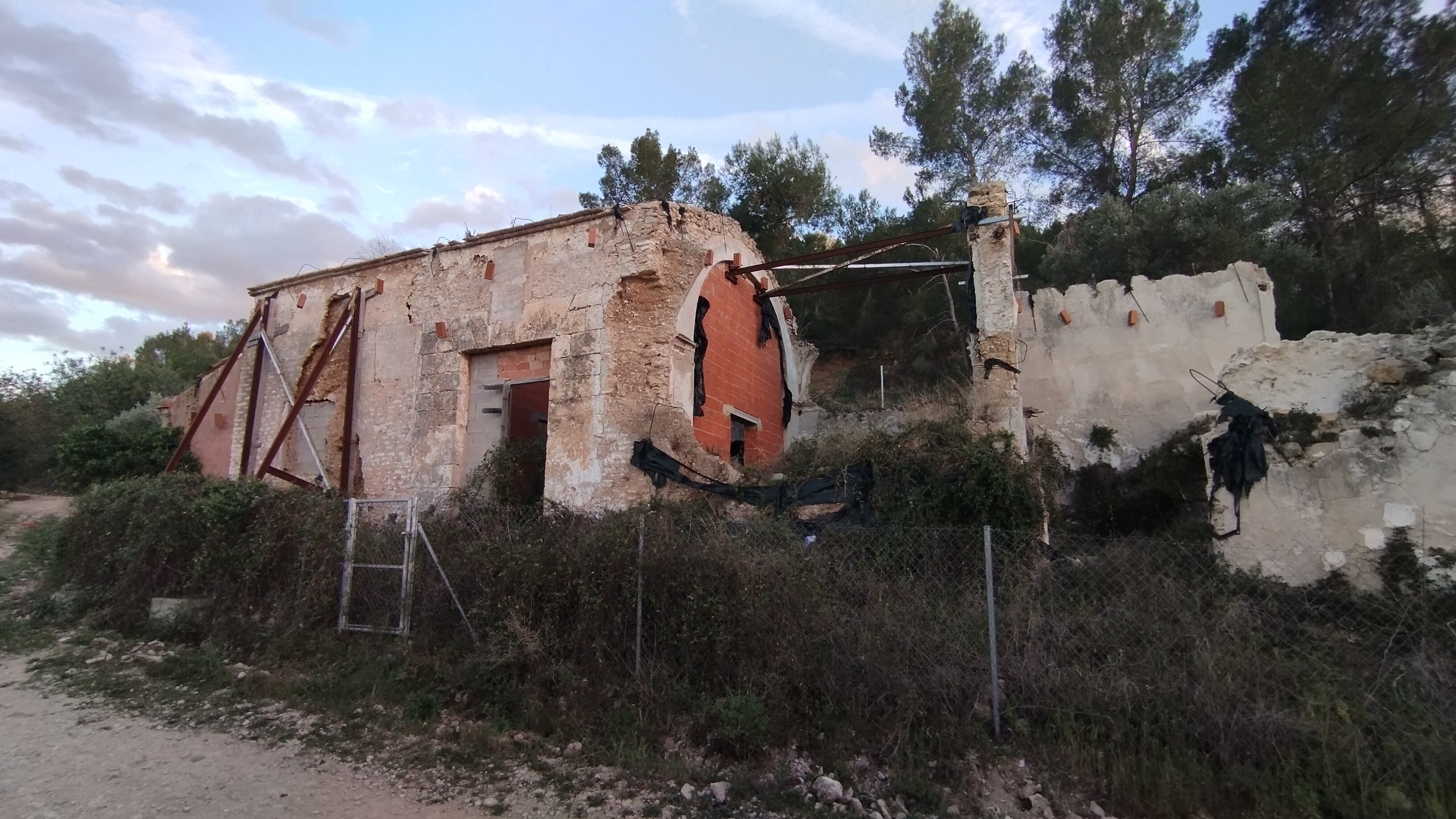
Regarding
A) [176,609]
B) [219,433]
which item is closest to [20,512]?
[219,433]

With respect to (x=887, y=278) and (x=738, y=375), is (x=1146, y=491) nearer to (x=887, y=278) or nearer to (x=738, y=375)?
(x=887, y=278)

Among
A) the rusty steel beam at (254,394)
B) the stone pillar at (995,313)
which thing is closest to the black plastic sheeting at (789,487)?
the stone pillar at (995,313)

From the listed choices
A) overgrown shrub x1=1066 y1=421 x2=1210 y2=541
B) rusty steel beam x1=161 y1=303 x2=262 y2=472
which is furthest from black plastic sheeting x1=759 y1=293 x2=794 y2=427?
rusty steel beam x1=161 y1=303 x2=262 y2=472

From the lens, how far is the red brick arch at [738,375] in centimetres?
1112

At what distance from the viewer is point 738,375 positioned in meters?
12.2

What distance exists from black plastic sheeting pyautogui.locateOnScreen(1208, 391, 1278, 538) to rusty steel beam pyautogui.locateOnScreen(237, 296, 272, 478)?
15.1 meters

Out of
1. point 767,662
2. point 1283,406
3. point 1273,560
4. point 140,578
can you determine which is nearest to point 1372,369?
point 1283,406

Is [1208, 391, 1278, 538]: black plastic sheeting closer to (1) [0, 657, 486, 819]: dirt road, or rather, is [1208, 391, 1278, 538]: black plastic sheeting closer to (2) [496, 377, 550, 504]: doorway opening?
(1) [0, 657, 486, 819]: dirt road

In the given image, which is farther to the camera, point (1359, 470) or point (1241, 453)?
point (1241, 453)

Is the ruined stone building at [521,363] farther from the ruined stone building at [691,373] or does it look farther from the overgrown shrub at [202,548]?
the overgrown shrub at [202,548]

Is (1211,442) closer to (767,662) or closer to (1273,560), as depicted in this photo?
(1273,560)

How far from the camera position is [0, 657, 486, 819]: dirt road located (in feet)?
14.1

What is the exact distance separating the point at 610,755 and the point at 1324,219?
19987mm

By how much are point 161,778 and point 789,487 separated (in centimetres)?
617
